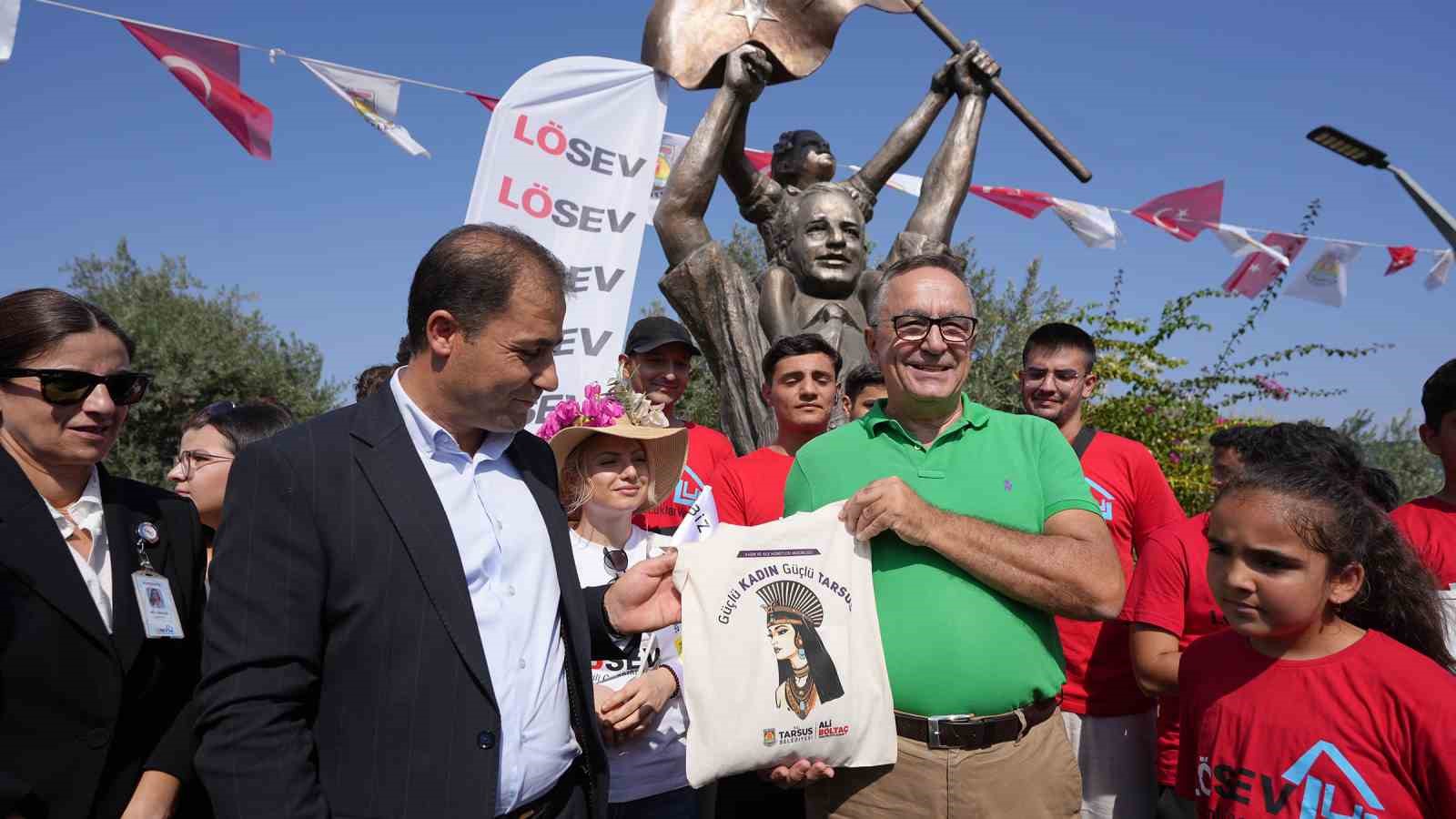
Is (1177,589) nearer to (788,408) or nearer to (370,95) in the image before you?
(788,408)

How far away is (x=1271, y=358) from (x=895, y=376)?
9998mm

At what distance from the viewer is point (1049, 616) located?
2.56m

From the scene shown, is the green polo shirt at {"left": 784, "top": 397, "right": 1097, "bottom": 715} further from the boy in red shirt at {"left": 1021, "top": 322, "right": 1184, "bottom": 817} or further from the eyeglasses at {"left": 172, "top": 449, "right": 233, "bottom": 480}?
the eyeglasses at {"left": 172, "top": 449, "right": 233, "bottom": 480}

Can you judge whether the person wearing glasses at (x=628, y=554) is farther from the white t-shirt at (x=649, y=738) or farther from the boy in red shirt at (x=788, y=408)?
the boy in red shirt at (x=788, y=408)

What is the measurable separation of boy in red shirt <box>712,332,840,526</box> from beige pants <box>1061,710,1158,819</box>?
58.5 inches

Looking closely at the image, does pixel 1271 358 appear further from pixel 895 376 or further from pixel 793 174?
pixel 895 376

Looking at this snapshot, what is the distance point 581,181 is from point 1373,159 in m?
6.05

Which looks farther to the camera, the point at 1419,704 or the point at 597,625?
the point at 597,625

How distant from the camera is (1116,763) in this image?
3.57 m

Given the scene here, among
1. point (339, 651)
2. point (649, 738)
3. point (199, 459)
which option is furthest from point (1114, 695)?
point (199, 459)

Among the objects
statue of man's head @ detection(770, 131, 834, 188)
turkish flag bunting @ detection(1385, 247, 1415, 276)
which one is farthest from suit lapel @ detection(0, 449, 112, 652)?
turkish flag bunting @ detection(1385, 247, 1415, 276)

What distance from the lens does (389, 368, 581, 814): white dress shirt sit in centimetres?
194

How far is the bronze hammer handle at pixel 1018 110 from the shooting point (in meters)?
6.21

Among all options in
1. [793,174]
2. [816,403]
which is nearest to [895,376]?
[816,403]
